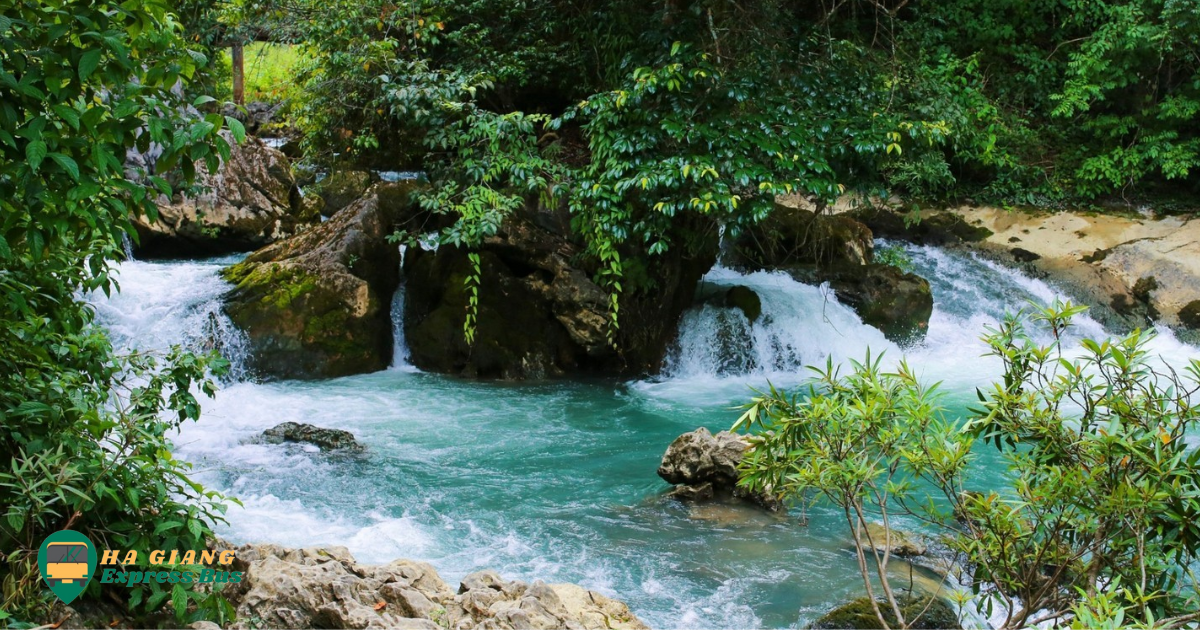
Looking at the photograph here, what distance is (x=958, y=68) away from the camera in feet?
53.2

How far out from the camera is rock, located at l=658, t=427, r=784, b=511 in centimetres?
711

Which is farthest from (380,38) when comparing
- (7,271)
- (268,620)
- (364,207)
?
(268,620)

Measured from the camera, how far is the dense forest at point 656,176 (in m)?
2.84

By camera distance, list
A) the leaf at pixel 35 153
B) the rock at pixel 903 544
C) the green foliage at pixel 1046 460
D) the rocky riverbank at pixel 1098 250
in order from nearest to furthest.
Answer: the leaf at pixel 35 153 < the green foliage at pixel 1046 460 < the rock at pixel 903 544 < the rocky riverbank at pixel 1098 250

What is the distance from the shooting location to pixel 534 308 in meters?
11.3

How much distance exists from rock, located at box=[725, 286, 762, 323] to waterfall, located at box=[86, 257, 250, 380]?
617 centimetres

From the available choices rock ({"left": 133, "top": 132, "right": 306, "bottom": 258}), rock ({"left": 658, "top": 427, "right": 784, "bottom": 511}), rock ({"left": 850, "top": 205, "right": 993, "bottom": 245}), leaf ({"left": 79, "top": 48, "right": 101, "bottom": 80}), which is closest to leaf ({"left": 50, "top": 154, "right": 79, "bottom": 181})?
leaf ({"left": 79, "top": 48, "right": 101, "bottom": 80})

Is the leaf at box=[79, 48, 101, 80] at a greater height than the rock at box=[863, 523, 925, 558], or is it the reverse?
the leaf at box=[79, 48, 101, 80]

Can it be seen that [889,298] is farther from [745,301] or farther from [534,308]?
[534,308]

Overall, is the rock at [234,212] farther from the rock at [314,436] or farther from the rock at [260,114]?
the rock at [314,436]

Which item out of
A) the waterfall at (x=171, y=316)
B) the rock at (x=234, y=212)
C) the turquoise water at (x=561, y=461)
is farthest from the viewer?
the rock at (x=234, y=212)

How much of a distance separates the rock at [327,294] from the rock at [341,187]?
0.96m

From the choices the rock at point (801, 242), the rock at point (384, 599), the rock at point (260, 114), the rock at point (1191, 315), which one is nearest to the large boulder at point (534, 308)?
the rock at point (801, 242)

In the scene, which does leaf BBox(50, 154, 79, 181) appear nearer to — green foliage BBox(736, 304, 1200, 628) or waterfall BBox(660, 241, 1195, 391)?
green foliage BBox(736, 304, 1200, 628)
